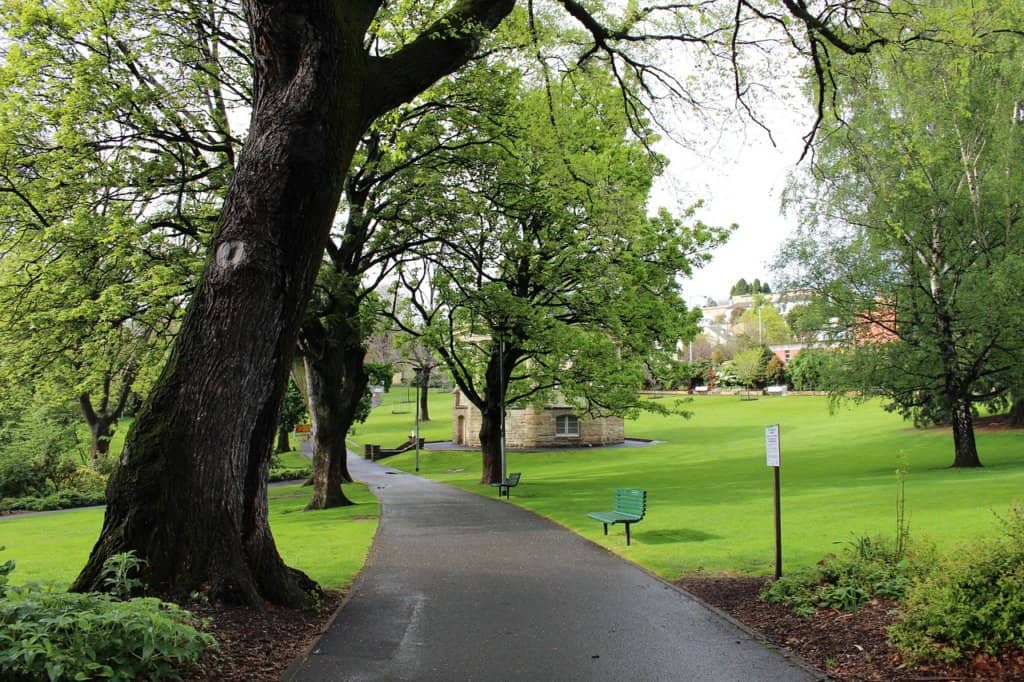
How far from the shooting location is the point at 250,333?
7.28 metres

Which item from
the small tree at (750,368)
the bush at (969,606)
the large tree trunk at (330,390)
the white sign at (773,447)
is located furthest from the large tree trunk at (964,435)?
the small tree at (750,368)

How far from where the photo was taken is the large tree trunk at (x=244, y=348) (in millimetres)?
6980

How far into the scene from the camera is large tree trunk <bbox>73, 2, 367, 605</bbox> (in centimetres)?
698

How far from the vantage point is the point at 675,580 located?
399 inches

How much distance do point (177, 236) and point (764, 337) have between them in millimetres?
111571

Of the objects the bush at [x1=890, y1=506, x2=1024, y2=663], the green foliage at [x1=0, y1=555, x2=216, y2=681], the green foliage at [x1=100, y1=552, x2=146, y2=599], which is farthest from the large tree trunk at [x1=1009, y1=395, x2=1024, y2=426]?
the green foliage at [x1=0, y1=555, x2=216, y2=681]

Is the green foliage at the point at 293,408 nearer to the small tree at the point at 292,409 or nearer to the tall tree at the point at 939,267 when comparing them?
the small tree at the point at 292,409

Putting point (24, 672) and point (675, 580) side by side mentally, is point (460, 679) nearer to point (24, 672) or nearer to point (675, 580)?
point (24, 672)

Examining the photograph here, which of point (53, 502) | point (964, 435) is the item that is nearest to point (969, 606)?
point (964, 435)

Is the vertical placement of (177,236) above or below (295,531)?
above

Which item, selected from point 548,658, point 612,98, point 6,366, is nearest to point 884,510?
point 612,98

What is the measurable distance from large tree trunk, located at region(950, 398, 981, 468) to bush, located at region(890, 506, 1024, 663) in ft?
82.6

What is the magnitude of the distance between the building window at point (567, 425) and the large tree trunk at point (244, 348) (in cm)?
4917

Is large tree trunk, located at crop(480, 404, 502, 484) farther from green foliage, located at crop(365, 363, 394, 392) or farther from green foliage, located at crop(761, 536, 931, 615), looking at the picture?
green foliage, located at crop(761, 536, 931, 615)
